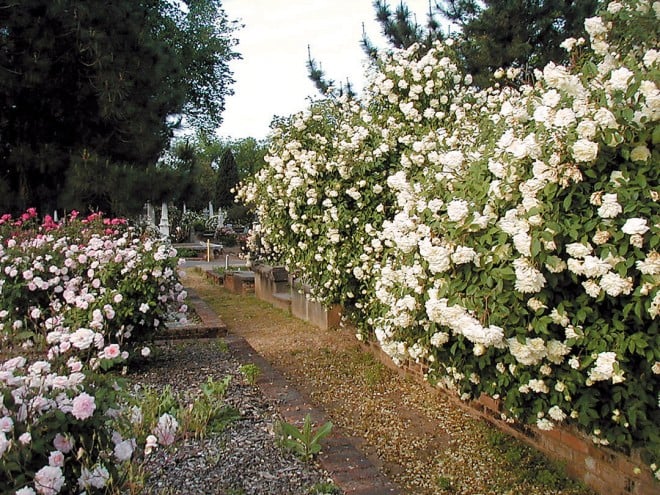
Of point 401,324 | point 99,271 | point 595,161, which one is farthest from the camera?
point 99,271

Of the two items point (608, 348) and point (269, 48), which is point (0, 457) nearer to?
point (608, 348)

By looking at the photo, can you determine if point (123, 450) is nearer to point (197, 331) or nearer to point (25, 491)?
point (25, 491)

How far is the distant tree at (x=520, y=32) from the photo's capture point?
8336mm

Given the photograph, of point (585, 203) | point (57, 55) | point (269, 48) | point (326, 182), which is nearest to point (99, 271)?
point (326, 182)

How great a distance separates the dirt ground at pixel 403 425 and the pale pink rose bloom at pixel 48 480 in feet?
6.20

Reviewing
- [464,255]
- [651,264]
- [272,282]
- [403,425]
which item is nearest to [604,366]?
[651,264]

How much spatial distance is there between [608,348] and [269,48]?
10276mm

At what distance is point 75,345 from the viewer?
7.68 feet

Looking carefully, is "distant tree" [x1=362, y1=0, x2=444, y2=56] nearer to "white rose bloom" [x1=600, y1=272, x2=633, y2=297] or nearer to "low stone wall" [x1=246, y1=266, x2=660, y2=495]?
"low stone wall" [x1=246, y1=266, x2=660, y2=495]

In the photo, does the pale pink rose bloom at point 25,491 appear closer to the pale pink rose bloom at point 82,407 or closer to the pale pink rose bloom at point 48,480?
the pale pink rose bloom at point 48,480

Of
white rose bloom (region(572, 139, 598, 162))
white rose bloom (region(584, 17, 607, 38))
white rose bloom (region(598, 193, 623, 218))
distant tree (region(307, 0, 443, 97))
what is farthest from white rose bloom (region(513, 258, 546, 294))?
distant tree (region(307, 0, 443, 97))

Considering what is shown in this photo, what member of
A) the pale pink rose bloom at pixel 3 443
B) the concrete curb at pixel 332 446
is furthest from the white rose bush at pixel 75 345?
the concrete curb at pixel 332 446

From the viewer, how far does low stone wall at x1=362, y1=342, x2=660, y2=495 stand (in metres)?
2.72

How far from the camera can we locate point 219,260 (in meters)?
16.2
